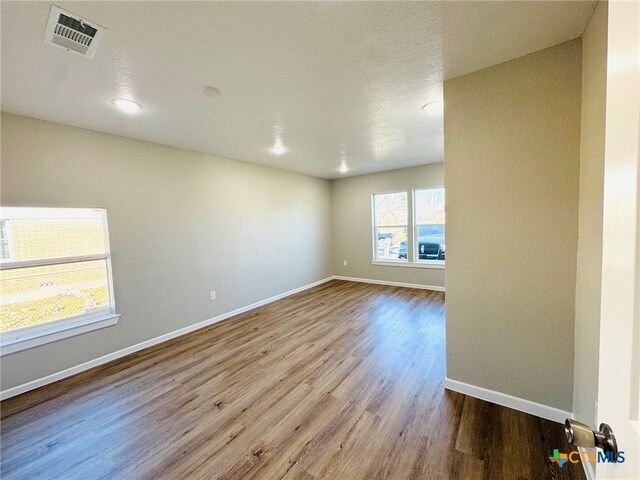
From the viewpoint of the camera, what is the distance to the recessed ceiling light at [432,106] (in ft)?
7.57

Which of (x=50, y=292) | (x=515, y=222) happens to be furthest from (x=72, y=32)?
(x=515, y=222)

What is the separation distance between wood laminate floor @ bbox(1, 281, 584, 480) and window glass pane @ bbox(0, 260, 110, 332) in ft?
2.09

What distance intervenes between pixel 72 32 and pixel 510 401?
3.56m

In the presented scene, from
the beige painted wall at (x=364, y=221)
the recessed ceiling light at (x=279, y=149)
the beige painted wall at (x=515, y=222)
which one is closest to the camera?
the beige painted wall at (x=515, y=222)

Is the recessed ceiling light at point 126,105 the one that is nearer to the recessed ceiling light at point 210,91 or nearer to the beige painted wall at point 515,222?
the recessed ceiling light at point 210,91

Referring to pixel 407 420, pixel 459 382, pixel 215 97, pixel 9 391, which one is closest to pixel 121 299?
pixel 9 391

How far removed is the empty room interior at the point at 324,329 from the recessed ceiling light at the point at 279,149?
1.43ft

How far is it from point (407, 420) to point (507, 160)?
1919 millimetres

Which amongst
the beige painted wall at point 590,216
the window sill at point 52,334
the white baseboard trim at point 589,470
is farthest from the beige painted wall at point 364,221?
the window sill at point 52,334

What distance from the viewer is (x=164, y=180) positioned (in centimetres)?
315

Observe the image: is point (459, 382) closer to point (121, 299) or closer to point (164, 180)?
point (121, 299)

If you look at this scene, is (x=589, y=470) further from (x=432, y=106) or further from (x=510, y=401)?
(x=432, y=106)

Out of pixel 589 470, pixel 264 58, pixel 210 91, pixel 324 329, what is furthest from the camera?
pixel 324 329

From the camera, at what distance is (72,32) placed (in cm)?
136
